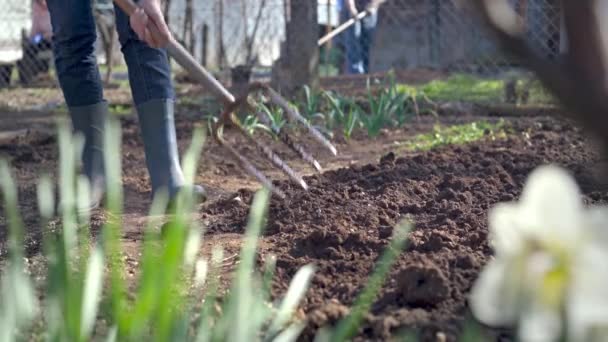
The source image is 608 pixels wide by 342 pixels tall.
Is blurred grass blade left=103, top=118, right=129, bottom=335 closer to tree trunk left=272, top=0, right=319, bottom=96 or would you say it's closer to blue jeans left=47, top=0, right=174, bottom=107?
blue jeans left=47, top=0, right=174, bottom=107

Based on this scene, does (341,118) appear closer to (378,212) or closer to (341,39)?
(378,212)

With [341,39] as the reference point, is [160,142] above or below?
above

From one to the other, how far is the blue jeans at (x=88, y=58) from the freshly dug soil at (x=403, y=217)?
50 cm

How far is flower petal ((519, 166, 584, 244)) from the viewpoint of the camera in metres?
1.00

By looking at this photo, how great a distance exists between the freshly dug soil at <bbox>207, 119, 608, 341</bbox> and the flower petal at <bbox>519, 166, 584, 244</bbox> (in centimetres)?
73

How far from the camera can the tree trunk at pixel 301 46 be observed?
23.9ft

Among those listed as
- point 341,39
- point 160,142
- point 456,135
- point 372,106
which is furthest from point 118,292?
point 341,39

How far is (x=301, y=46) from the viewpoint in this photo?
7320mm

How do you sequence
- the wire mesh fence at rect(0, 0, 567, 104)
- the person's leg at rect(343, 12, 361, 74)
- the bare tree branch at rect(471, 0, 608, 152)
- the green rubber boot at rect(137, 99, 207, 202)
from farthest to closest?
the person's leg at rect(343, 12, 361, 74) < the wire mesh fence at rect(0, 0, 567, 104) < the green rubber boot at rect(137, 99, 207, 202) < the bare tree branch at rect(471, 0, 608, 152)

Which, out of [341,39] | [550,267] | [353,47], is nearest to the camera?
[550,267]

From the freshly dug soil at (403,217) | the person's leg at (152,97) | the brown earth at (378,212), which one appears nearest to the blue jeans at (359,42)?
the brown earth at (378,212)

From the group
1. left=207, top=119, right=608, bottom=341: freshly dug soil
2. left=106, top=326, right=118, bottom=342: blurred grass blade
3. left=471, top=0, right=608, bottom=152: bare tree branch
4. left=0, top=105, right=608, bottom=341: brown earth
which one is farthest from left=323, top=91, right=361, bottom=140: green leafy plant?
left=471, top=0, right=608, bottom=152: bare tree branch

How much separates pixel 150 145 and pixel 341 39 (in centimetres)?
866

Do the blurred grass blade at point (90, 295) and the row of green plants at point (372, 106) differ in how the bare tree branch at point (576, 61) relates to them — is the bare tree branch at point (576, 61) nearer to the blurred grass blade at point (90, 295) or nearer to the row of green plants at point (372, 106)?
the blurred grass blade at point (90, 295)
